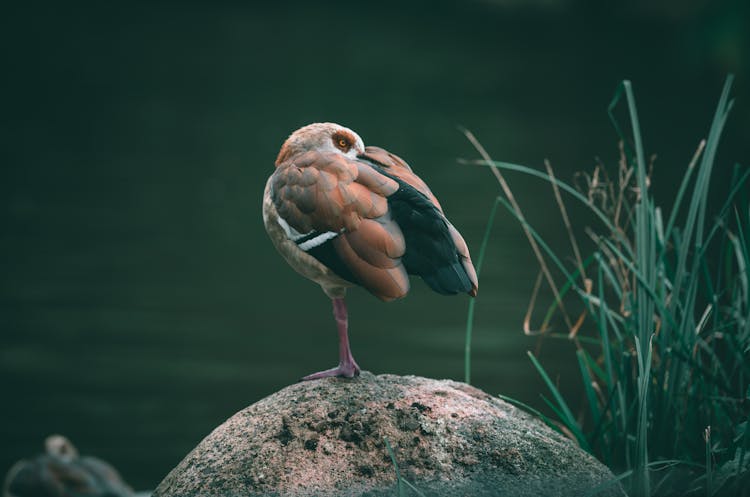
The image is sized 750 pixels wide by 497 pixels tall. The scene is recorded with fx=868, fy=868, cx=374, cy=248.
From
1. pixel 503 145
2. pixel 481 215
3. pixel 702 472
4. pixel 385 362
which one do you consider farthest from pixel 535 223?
pixel 702 472

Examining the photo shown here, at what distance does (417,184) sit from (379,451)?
0.87 metres

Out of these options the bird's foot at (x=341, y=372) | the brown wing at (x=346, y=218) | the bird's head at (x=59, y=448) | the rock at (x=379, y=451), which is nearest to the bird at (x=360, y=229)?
the brown wing at (x=346, y=218)

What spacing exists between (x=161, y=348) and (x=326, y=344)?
8.20 feet

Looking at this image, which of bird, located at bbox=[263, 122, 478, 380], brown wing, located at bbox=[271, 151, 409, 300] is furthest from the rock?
brown wing, located at bbox=[271, 151, 409, 300]

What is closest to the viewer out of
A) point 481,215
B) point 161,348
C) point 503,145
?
point 161,348

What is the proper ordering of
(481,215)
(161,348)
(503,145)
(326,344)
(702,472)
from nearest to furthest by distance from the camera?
(702,472) < (161,348) < (326,344) < (481,215) < (503,145)

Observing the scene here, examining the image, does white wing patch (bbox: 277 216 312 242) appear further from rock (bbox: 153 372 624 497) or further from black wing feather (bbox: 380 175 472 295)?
rock (bbox: 153 372 624 497)

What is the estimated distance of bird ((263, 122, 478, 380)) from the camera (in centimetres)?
257

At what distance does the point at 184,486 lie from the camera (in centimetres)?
279

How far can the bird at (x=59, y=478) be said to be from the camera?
8.34 meters

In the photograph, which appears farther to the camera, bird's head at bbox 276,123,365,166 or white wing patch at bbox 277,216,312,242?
bird's head at bbox 276,123,365,166

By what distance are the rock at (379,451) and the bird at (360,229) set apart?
337 mm

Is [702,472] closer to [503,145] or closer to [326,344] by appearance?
[326,344]

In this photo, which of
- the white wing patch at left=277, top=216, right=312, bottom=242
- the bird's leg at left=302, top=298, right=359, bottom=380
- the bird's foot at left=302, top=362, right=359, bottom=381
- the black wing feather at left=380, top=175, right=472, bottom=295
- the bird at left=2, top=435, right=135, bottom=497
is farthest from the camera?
the bird at left=2, top=435, right=135, bottom=497
